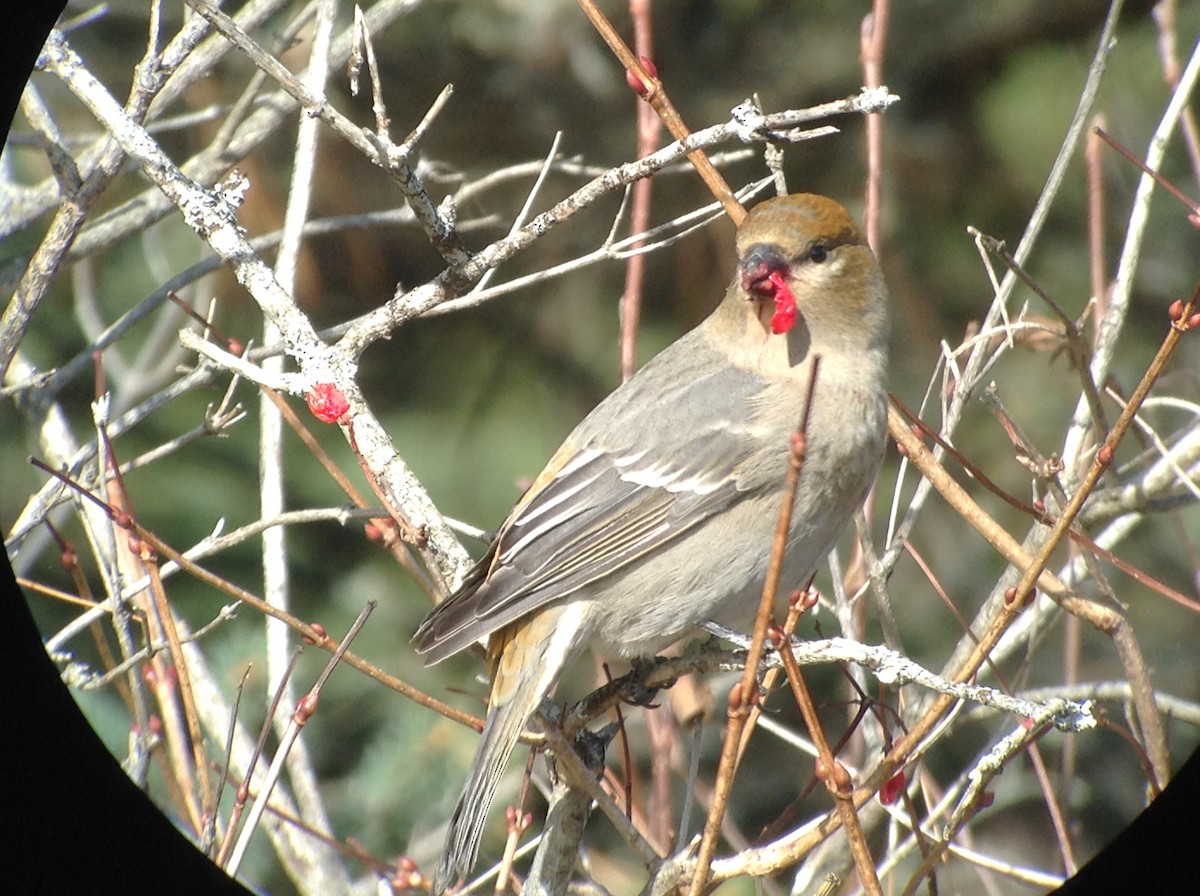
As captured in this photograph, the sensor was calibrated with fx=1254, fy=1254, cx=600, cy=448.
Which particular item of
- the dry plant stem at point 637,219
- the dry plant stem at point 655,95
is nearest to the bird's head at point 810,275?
the dry plant stem at point 655,95

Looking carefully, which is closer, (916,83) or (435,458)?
(435,458)

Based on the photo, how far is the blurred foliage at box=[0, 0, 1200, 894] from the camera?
16.5 ft

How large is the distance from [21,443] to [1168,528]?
470cm

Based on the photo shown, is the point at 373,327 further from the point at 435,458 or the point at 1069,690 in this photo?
the point at 435,458

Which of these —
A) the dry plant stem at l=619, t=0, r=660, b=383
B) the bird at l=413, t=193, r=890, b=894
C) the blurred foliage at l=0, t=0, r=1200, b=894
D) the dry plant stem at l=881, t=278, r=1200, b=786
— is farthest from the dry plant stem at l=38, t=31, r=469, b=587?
the blurred foliage at l=0, t=0, r=1200, b=894

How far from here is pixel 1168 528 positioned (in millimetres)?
5422

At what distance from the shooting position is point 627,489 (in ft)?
11.2

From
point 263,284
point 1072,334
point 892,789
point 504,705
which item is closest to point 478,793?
point 504,705

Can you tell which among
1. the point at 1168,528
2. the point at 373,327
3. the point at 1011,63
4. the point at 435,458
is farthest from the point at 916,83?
the point at 373,327

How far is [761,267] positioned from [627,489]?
2.35ft

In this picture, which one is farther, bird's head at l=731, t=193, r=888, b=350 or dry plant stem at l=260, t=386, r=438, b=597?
bird's head at l=731, t=193, r=888, b=350

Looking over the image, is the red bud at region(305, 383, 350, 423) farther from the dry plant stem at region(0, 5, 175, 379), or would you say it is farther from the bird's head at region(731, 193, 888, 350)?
the bird's head at region(731, 193, 888, 350)

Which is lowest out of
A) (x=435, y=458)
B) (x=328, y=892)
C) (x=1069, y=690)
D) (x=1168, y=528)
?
(x=1168, y=528)

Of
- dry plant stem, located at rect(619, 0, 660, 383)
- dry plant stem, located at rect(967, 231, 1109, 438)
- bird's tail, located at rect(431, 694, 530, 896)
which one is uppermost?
dry plant stem, located at rect(619, 0, 660, 383)
